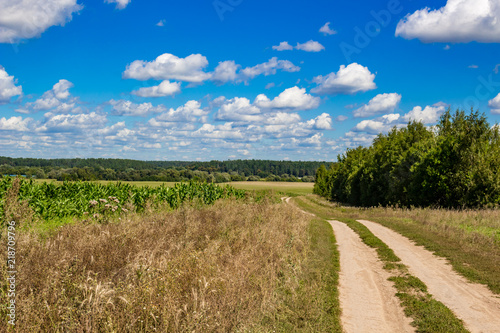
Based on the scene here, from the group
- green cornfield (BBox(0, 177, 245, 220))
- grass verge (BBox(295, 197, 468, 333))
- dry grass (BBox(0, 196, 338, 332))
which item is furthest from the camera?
green cornfield (BBox(0, 177, 245, 220))

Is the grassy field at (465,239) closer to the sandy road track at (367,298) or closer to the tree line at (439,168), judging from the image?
the sandy road track at (367,298)

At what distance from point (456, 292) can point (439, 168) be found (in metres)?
25.9

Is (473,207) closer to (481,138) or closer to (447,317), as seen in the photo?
(481,138)

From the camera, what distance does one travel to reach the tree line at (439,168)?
27.9 metres

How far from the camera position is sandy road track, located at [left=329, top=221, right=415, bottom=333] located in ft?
22.6

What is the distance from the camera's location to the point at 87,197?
58.5 ft

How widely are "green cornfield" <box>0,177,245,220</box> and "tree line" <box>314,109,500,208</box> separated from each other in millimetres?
22487

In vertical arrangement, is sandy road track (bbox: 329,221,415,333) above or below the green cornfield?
below

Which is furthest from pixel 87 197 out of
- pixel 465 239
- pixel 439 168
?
pixel 439 168

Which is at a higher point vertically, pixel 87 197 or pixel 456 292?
pixel 87 197

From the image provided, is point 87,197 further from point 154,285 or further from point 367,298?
point 367,298

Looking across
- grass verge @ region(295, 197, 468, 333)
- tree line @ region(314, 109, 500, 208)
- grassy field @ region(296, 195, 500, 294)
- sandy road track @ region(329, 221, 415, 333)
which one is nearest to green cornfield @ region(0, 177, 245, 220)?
sandy road track @ region(329, 221, 415, 333)

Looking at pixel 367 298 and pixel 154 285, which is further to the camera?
pixel 367 298

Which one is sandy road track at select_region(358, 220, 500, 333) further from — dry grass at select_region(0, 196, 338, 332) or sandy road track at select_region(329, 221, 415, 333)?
dry grass at select_region(0, 196, 338, 332)
